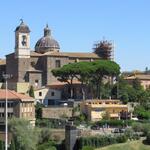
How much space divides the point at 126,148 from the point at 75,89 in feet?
110

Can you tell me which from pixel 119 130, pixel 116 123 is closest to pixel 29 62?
pixel 116 123

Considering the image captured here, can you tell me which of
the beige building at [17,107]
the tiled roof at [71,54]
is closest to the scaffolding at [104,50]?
the tiled roof at [71,54]

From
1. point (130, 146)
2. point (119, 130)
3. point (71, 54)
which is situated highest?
point (71, 54)

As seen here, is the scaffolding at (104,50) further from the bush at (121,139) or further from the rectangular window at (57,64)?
the bush at (121,139)

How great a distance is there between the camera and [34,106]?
67.6 m

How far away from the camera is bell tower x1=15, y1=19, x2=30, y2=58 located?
88188 mm

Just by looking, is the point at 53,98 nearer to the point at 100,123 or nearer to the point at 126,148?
the point at 100,123

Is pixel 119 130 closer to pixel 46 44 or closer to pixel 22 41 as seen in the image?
pixel 22 41

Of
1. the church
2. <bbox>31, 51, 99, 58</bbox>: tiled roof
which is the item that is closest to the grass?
the church

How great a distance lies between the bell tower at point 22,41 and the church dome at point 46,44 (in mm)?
5169

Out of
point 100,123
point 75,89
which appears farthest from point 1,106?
point 75,89

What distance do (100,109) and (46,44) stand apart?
87.8 feet

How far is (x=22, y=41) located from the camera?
3492 inches

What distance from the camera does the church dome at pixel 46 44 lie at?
307ft
